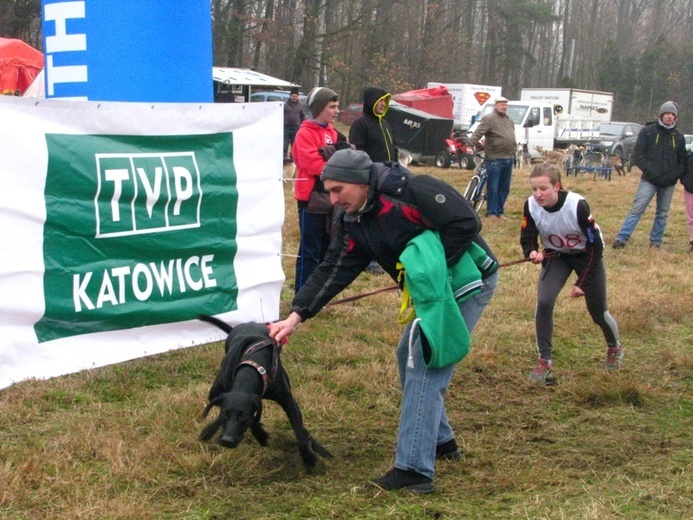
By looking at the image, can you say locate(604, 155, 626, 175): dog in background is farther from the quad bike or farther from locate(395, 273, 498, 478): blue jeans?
locate(395, 273, 498, 478): blue jeans

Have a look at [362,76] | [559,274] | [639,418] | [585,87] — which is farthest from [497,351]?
[585,87]

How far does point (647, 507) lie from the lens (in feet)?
12.4

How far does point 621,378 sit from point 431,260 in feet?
8.74

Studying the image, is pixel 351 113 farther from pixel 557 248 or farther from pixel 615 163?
pixel 557 248

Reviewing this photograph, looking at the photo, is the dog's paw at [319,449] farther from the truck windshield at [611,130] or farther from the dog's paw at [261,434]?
the truck windshield at [611,130]

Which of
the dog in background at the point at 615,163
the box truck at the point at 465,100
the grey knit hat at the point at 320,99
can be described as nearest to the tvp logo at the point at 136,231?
Answer: the grey knit hat at the point at 320,99

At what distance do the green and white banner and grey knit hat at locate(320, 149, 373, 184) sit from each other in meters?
2.14

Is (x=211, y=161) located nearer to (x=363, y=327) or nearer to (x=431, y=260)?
(x=363, y=327)

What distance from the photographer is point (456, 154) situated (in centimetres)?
2331

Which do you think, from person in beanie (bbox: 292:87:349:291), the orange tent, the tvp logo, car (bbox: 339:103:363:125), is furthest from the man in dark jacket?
car (bbox: 339:103:363:125)

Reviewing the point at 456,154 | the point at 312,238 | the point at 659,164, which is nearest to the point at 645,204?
the point at 659,164

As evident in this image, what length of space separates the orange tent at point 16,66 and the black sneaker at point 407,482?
18883 millimetres

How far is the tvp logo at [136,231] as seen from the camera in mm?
5121

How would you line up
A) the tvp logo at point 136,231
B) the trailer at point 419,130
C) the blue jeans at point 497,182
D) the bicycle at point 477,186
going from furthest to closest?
the trailer at point 419,130 → the bicycle at point 477,186 → the blue jeans at point 497,182 → the tvp logo at point 136,231
